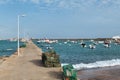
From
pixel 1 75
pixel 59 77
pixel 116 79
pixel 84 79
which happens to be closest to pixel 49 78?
pixel 59 77

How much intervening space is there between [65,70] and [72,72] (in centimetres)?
94

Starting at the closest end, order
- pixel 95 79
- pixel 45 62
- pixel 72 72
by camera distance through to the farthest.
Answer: pixel 72 72
pixel 95 79
pixel 45 62

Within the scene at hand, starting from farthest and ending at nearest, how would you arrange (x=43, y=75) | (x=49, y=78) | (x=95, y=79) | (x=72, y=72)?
(x=95, y=79), (x=43, y=75), (x=49, y=78), (x=72, y=72)

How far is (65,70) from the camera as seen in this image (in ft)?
68.5

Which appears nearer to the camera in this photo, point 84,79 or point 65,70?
point 65,70

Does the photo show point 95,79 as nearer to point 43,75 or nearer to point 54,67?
point 54,67

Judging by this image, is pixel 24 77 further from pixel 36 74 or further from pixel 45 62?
pixel 45 62

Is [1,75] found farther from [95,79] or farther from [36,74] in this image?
[95,79]

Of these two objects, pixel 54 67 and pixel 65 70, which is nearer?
pixel 65 70

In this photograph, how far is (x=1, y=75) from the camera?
941 inches

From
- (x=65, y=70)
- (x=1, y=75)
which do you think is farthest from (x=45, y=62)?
(x=65, y=70)

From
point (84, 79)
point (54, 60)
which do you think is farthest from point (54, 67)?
point (84, 79)

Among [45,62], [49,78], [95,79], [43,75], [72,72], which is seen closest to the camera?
[72,72]

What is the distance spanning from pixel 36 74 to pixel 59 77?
2.74 meters
